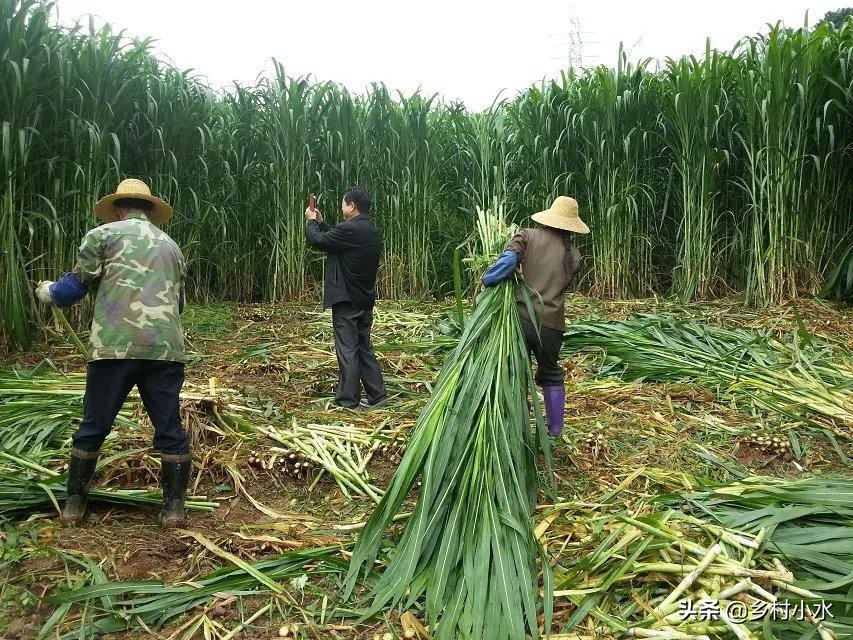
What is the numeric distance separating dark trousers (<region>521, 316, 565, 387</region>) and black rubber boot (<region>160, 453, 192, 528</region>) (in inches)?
73.6

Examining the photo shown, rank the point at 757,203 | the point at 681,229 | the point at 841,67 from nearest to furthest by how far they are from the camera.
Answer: the point at 841,67 → the point at 757,203 → the point at 681,229

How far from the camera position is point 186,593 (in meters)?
2.26

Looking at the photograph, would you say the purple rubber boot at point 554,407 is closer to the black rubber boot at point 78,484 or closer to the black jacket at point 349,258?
the black jacket at point 349,258

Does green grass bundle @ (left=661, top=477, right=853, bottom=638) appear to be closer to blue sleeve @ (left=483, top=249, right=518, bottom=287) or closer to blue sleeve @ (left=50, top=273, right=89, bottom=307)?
blue sleeve @ (left=483, top=249, right=518, bottom=287)

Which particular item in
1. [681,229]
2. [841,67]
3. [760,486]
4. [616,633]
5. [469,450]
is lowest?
[616,633]

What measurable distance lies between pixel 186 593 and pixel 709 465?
2.53 meters

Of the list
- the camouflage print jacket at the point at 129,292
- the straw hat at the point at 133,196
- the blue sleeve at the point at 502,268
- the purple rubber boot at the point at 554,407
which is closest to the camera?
the camouflage print jacket at the point at 129,292

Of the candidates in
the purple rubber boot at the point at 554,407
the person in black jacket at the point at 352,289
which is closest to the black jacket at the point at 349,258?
the person in black jacket at the point at 352,289

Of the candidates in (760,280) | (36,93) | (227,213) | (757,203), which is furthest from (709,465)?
(227,213)

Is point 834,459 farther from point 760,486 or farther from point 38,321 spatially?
point 38,321

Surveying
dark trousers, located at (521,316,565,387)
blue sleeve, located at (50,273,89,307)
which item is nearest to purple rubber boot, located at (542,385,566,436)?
dark trousers, located at (521,316,565,387)

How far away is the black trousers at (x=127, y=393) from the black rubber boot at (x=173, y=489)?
0.04 metres

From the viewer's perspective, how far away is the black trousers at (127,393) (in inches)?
107

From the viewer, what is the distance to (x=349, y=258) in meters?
4.38
